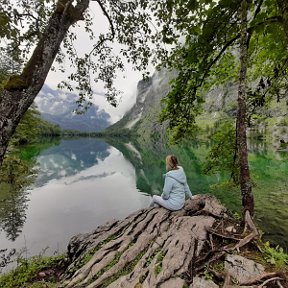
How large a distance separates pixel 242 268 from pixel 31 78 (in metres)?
6.71

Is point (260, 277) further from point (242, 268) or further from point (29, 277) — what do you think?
point (29, 277)

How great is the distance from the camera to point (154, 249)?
7699 mm

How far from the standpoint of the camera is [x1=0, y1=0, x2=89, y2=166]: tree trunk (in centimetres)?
704

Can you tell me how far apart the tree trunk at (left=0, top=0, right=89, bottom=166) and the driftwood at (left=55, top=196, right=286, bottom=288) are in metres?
3.82

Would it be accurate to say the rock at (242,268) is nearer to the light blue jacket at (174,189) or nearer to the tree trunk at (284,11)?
the light blue jacket at (174,189)

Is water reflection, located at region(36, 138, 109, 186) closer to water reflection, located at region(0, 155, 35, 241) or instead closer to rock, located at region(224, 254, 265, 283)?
water reflection, located at region(0, 155, 35, 241)

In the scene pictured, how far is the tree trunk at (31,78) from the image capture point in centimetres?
704

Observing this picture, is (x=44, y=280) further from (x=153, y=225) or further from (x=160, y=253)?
(x=160, y=253)

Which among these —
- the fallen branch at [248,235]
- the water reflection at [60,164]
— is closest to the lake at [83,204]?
the water reflection at [60,164]

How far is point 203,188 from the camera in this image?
129 ft

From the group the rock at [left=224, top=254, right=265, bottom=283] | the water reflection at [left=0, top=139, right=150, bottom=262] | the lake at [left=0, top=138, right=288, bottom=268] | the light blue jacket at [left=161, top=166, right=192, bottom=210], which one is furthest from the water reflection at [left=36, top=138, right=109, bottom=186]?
the rock at [left=224, top=254, right=265, bottom=283]

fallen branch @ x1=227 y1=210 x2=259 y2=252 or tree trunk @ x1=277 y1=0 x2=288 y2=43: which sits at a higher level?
tree trunk @ x1=277 y1=0 x2=288 y2=43

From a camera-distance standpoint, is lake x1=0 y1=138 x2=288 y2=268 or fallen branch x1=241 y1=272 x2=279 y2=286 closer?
fallen branch x1=241 y1=272 x2=279 y2=286

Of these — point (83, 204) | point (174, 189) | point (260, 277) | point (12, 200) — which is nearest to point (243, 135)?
point (174, 189)
